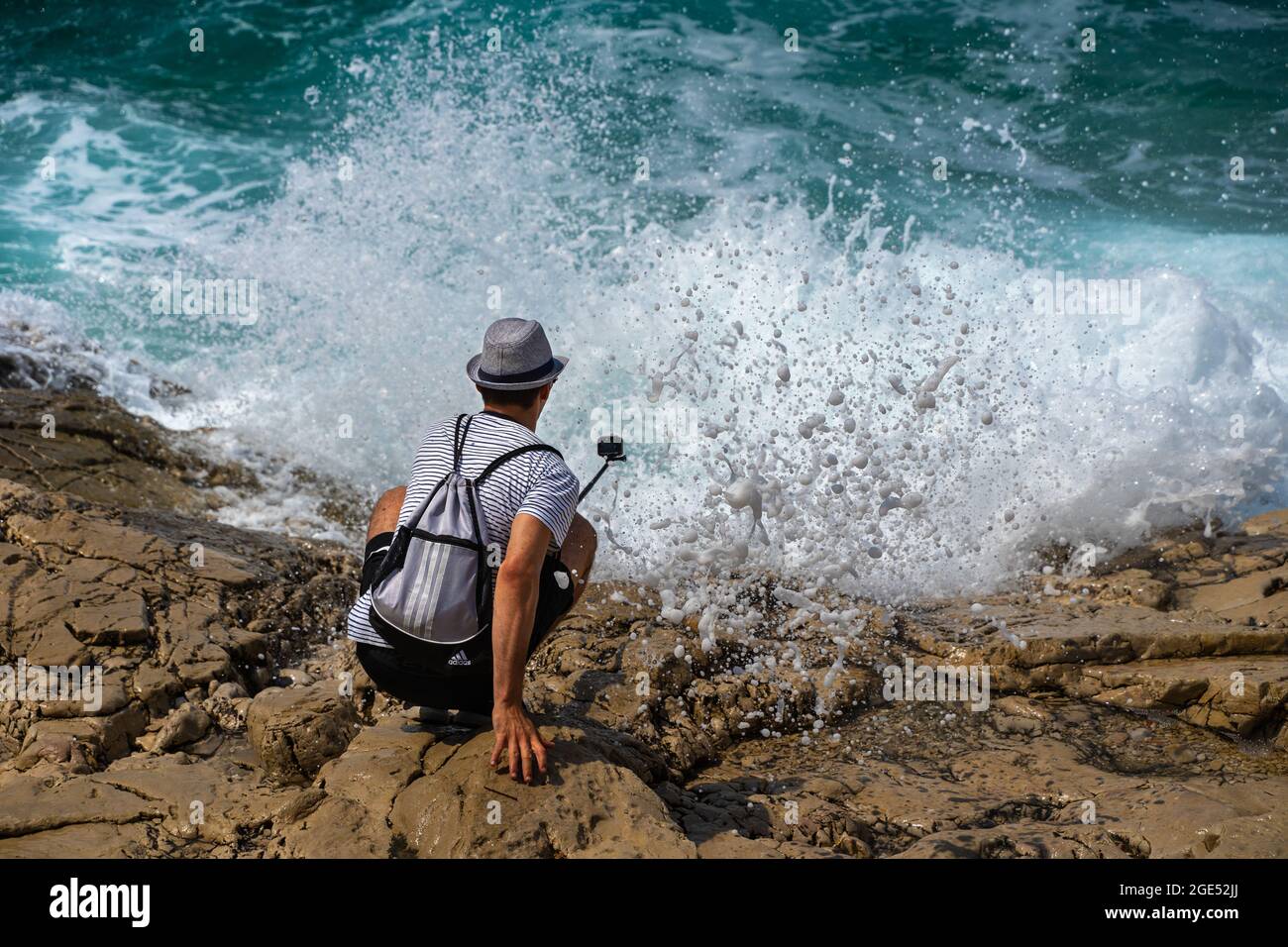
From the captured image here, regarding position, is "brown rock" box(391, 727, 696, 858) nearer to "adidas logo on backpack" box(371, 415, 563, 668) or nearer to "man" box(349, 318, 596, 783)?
"man" box(349, 318, 596, 783)

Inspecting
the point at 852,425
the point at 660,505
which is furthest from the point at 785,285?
the point at 852,425

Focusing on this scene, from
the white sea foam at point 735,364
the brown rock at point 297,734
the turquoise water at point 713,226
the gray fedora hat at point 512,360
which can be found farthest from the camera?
the turquoise water at point 713,226

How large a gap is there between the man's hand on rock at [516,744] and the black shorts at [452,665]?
0.57ft

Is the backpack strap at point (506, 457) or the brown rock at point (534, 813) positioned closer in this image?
the brown rock at point (534, 813)

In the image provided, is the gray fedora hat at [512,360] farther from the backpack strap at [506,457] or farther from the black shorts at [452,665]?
the black shorts at [452,665]

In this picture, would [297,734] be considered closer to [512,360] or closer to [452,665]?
[452,665]

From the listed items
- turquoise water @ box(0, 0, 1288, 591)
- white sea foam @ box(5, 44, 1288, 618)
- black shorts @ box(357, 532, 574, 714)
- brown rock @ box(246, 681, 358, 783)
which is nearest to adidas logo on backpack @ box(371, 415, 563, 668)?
black shorts @ box(357, 532, 574, 714)

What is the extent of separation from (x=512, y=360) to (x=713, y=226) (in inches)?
263

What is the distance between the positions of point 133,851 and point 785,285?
20.7 feet

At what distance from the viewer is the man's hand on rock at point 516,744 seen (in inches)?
101

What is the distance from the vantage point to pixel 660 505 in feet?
20.2

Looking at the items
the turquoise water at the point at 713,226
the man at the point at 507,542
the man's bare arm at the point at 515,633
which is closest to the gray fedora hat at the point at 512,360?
the man at the point at 507,542

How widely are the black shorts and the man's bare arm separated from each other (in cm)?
13

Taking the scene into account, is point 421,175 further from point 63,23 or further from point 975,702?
point 975,702
